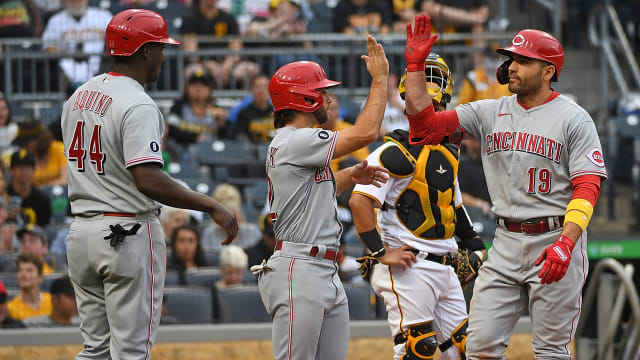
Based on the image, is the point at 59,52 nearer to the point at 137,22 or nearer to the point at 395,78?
the point at 395,78

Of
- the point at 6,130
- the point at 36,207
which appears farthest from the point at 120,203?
the point at 6,130

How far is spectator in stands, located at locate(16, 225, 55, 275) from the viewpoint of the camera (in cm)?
768

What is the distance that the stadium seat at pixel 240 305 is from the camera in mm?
7738

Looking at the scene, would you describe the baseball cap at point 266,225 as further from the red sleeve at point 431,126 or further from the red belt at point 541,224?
the red belt at point 541,224

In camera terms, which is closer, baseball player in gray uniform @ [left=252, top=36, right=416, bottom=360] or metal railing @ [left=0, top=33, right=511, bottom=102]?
baseball player in gray uniform @ [left=252, top=36, right=416, bottom=360]

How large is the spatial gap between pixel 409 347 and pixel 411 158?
1.14m

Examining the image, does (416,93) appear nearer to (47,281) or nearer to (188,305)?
(188,305)

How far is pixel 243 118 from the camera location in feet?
32.6

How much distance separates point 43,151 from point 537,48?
222 inches

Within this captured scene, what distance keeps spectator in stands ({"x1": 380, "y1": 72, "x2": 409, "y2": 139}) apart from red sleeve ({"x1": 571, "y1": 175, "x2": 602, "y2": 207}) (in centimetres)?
490

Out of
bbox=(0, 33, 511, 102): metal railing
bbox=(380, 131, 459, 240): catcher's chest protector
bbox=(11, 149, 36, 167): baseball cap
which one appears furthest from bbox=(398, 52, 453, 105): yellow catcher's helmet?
bbox=(11, 149, 36, 167): baseball cap

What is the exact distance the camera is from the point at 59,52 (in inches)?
390

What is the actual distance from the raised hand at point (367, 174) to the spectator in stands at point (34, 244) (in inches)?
149

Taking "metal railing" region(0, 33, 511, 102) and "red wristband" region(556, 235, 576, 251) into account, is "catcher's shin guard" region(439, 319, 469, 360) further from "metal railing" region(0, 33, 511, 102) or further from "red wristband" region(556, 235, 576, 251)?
"metal railing" region(0, 33, 511, 102)
